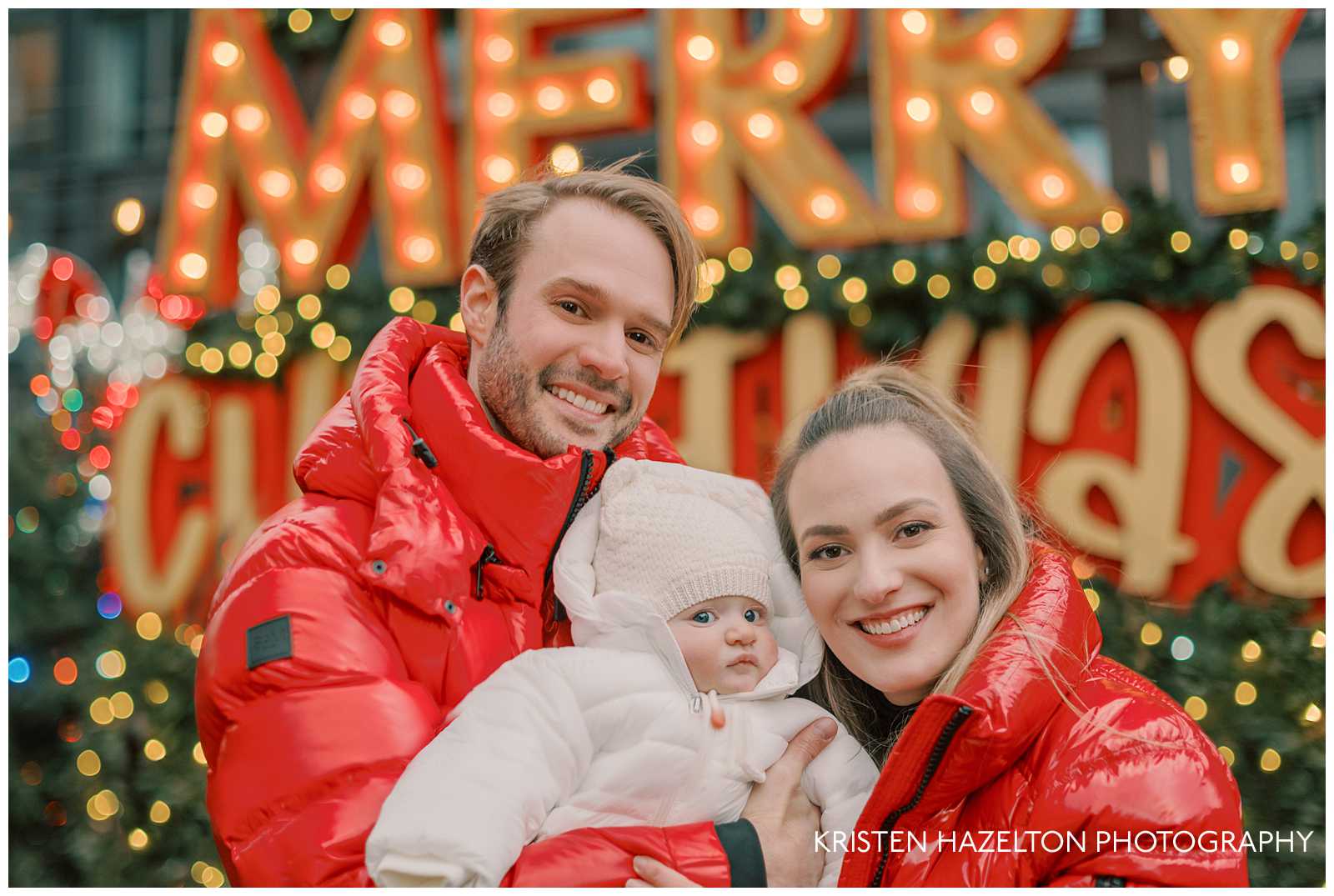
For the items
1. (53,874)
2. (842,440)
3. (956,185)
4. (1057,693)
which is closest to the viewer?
(1057,693)

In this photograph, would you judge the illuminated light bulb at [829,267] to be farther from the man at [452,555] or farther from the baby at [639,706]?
the baby at [639,706]

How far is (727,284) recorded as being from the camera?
16.3ft

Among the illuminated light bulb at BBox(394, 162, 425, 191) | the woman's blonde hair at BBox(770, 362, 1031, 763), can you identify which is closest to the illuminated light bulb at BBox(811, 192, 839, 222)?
the illuminated light bulb at BBox(394, 162, 425, 191)

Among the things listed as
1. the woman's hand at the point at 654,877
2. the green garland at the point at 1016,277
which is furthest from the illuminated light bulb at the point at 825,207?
the woman's hand at the point at 654,877

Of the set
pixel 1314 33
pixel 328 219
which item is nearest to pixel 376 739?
pixel 328 219

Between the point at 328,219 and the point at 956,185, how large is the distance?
2810mm

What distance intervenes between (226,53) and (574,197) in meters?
4.54

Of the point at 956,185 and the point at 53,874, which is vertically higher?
the point at 956,185

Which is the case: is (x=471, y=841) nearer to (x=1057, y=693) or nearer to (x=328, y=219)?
(x=1057, y=693)

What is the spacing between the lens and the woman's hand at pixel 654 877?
1659mm

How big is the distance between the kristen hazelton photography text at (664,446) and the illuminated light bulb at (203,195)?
3 cm

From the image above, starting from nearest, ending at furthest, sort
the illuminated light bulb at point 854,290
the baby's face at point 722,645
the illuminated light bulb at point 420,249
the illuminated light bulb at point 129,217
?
the baby's face at point 722,645 < the illuminated light bulb at point 854,290 < the illuminated light bulb at point 420,249 < the illuminated light bulb at point 129,217

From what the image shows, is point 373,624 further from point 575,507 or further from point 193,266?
point 193,266

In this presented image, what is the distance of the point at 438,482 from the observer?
1.90m
